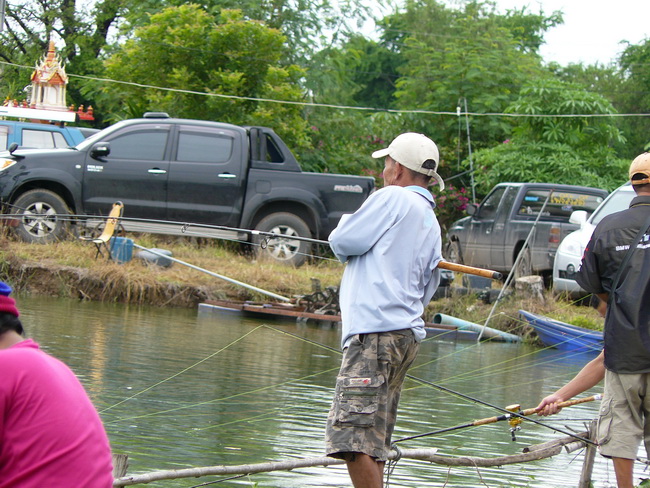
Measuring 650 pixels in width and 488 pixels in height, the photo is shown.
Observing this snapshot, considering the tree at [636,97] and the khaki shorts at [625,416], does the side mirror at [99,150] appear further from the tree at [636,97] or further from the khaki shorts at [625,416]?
the tree at [636,97]

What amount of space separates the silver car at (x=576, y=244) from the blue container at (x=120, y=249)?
5.94 metres

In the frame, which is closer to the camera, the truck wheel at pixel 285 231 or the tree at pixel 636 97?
the truck wheel at pixel 285 231

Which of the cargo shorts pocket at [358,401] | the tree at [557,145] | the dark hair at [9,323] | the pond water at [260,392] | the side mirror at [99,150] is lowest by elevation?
the pond water at [260,392]

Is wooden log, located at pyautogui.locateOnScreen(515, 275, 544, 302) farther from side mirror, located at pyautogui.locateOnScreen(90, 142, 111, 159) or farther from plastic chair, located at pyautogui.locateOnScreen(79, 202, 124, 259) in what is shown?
side mirror, located at pyautogui.locateOnScreen(90, 142, 111, 159)

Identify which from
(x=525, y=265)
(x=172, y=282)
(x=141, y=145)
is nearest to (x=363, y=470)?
(x=172, y=282)

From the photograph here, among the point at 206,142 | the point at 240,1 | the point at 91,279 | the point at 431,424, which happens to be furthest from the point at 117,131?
the point at 240,1

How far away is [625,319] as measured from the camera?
5.01 m

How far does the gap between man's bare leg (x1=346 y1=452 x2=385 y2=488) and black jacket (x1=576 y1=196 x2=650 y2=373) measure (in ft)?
4.53

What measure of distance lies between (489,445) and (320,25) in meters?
21.6

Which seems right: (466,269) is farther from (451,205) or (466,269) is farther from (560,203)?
(451,205)

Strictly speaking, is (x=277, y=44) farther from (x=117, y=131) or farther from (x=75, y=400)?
(x=75, y=400)

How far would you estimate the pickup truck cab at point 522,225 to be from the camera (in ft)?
54.2

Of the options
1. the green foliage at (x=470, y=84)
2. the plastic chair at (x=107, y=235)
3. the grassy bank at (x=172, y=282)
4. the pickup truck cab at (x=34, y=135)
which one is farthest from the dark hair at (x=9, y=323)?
the green foliage at (x=470, y=84)

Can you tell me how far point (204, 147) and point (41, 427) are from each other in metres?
13.7
